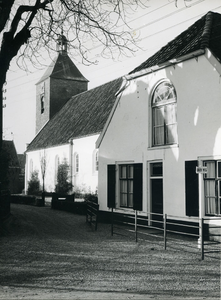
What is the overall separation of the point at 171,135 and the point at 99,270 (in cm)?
692

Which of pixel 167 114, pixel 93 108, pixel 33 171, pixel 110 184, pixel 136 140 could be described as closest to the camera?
pixel 167 114

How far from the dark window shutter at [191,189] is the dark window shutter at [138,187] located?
2585mm

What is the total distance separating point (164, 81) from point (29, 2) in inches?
214

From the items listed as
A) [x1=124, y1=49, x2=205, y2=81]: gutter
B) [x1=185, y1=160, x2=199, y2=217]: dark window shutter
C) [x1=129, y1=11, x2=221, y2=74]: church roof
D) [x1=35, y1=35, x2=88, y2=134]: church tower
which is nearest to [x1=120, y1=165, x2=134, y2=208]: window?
[x1=185, y1=160, x2=199, y2=217]: dark window shutter

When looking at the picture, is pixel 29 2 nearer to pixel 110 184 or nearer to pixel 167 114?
pixel 167 114

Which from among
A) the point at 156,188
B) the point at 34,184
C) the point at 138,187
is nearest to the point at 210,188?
the point at 156,188

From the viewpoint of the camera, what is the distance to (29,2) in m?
12.4

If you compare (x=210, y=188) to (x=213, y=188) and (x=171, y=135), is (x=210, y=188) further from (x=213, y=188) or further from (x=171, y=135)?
(x=171, y=135)

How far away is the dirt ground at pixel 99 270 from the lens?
253 inches

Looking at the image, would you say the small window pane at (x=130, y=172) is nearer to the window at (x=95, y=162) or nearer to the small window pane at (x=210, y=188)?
the small window pane at (x=210, y=188)

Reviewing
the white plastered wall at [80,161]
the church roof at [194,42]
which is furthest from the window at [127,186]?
the white plastered wall at [80,161]

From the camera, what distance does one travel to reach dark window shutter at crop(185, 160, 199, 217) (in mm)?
12258

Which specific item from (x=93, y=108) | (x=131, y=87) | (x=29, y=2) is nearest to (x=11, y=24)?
(x=29, y=2)

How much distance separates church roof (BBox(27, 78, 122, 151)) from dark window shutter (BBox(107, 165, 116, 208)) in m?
12.7
